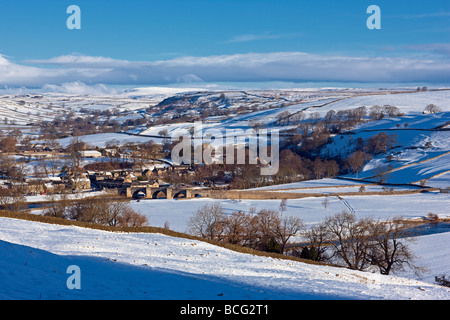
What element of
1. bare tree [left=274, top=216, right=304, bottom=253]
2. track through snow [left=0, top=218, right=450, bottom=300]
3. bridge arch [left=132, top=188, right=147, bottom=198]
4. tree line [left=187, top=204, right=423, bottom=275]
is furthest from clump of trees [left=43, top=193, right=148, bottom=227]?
bridge arch [left=132, top=188, right=147, bottom=198]

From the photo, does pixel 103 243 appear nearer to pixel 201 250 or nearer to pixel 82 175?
pixel 201 250

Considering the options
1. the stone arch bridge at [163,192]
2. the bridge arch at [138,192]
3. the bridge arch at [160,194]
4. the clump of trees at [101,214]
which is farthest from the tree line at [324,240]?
the bridge arch at [138,192]

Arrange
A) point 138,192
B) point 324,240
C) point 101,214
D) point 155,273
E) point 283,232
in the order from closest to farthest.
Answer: point 155,273, point 324,240, point 283,232, point 101,214, point 138,192

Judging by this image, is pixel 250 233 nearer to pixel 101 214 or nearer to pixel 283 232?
pixel 283 232

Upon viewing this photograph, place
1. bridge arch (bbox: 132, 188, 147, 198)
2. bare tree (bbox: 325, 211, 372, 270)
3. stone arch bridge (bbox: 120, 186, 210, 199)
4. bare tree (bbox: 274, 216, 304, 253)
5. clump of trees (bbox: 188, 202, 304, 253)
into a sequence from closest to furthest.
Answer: bare tree (bbox: 325, 211, 372, 270)
bare tree (bbox: 274, 216, 304, 253)
clump of trees (bbox: 188, 202, 304, 253)
stone arch bridge (bbox: 120, 186, 210, 199)
bridge arch (bbox: 132, 188, 147, 198)

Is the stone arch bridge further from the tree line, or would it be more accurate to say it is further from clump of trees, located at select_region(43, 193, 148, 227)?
the tree line

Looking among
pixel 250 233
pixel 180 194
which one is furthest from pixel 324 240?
pixel 180 194

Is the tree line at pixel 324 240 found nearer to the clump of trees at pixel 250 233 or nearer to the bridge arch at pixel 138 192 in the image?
the clump of trees at pixel 250 233

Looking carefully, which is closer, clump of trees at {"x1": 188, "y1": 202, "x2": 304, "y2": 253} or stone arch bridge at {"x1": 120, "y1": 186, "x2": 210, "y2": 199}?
clump of trees at {"x1": 188, "y1": 202, "x2": 304, "y2": 253}

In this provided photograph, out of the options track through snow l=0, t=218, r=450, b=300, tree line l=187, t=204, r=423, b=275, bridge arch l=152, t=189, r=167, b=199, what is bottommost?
bridge arch l=152, t=189, r=167, b=199
